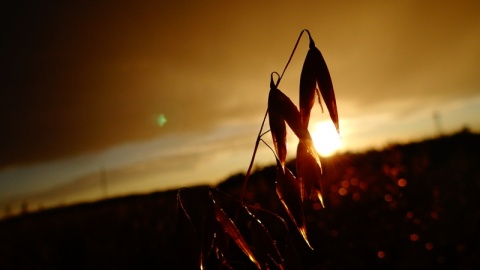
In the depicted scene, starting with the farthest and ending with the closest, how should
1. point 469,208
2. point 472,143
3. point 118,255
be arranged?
1. point 472,143
2. point 469,208
3. point 118,255

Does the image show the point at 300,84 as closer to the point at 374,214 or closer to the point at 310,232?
the point at 310,232

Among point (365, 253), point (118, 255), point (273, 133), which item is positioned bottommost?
Result: point (365, 253)

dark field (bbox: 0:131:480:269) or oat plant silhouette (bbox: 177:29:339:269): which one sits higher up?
oat plant silhouette (bbox: 177:29:339:269)

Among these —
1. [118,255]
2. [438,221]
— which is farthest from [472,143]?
[118,255]

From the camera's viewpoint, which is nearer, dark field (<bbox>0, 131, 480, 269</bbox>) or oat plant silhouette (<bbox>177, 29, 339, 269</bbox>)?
oat plant silhouette (<bbox>177, 29, 339, 269</bbox>)

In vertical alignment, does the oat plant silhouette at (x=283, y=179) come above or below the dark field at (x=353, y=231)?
above

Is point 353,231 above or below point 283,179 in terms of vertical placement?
below

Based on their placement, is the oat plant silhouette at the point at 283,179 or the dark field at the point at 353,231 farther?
the dark field at the point at 353,231

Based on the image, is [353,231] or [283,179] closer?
[283,179]
